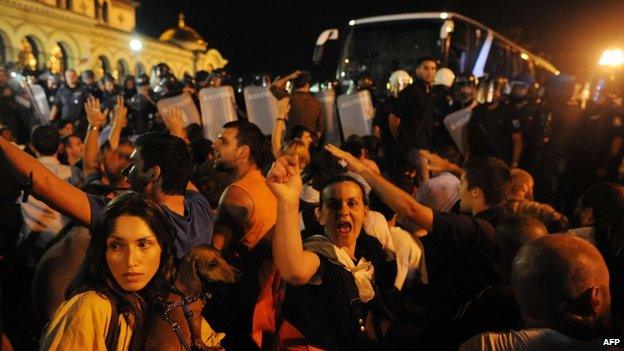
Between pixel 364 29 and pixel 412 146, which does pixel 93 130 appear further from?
pixel 364 29

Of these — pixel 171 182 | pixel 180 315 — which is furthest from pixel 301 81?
pixel 180 315

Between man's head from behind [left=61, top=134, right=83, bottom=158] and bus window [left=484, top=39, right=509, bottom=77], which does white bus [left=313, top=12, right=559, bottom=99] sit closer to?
bus window [left=484, top=39, right=509, bottom=77]

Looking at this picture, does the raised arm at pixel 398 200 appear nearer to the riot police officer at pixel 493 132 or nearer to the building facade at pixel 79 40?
the riot police officer at pixel 493 132

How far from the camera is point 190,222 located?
3088 mm

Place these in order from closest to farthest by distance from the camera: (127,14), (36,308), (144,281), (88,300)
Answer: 1. (88,300)
2. (144,281)
3. (36,308)
4. (127,14)

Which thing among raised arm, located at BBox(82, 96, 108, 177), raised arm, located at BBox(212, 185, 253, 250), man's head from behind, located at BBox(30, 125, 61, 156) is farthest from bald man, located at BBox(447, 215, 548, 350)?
man's head from behind, located at BBox(30, 125, 61, 156)

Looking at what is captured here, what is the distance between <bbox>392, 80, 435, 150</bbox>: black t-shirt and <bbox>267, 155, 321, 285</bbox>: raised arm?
5.69m

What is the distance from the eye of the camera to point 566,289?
1.86 m

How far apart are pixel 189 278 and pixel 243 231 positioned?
105cm

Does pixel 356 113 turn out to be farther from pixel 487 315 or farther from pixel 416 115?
pixel 487 315

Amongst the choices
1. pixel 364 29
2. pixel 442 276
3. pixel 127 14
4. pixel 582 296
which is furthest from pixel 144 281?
pixel 127 14

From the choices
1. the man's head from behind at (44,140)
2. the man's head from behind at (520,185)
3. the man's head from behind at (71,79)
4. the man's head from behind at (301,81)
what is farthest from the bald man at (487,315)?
the man's head from behind at (71,79)

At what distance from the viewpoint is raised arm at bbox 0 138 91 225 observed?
252cm

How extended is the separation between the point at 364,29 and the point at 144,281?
46.7 feet
